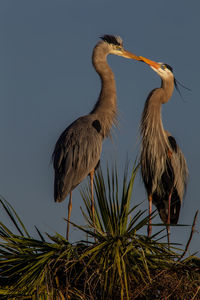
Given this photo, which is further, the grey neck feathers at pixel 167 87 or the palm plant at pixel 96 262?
the grey neck feathers at pixel 167 87

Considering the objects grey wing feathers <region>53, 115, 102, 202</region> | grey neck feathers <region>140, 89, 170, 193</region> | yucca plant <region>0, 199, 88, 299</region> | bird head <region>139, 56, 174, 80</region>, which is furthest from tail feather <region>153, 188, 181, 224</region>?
yucca plant <region>0, 199, 88, 299</region>

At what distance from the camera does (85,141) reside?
6.83 meters

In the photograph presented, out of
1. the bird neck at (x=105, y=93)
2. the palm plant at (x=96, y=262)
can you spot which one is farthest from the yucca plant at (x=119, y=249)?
the bird neck at (x=105, y=93)

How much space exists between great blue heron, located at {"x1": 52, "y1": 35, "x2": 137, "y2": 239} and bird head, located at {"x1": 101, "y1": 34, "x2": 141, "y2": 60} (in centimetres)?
36

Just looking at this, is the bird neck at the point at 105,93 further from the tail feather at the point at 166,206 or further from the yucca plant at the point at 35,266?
the yucca plant at the point at 35,266

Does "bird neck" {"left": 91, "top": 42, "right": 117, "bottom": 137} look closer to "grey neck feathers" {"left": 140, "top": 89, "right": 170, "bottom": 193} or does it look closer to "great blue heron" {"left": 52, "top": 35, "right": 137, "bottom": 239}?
"great blue heron" {"left": 52, "top": 35, "right": 137, "bottom": 239}

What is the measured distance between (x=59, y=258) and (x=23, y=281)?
31 cm

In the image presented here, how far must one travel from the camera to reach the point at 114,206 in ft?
15.4

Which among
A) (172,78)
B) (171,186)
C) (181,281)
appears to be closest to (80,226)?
(181,281)

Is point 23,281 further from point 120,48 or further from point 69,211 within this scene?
point 120,48

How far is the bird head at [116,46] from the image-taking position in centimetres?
798

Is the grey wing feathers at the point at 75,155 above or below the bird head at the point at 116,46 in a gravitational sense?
below

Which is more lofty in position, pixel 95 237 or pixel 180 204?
pixel 180 204

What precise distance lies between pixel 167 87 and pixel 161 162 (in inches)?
41.6
